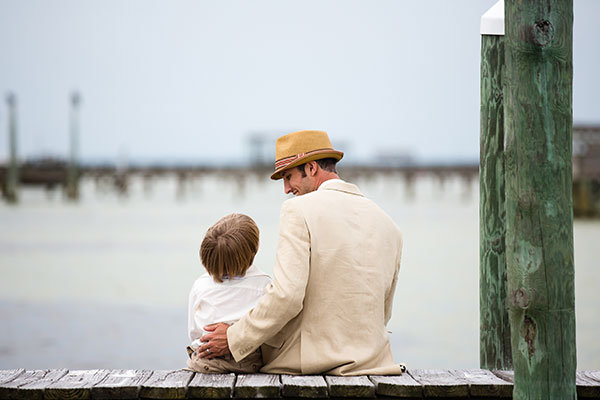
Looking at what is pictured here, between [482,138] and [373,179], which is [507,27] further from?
[373,179]

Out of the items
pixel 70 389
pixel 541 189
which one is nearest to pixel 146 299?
pixel 70 389

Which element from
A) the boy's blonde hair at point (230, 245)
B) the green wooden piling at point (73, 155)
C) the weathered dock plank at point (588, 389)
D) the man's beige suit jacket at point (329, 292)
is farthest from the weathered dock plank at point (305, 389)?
the green wooden piling at point (73, 155)

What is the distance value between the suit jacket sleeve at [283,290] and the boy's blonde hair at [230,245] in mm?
135

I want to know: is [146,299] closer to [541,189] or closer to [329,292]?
[329,292]

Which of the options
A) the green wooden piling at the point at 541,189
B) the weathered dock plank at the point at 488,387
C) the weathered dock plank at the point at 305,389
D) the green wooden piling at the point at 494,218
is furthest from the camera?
the green wooden piling at the point at 494,218

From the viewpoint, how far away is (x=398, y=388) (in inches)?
115

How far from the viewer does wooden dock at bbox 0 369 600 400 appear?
289 cm

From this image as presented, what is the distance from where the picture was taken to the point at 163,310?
11.7 metres

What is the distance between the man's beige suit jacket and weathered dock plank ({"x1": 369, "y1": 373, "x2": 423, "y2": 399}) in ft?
0.43

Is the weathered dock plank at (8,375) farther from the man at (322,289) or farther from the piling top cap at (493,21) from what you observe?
the piling top cap at (493,21)

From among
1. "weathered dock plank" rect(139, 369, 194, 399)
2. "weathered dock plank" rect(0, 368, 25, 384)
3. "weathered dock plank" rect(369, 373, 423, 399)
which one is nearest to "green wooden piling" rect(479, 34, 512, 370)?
"weathered dock plank" rect(369, 373, 423, 399)

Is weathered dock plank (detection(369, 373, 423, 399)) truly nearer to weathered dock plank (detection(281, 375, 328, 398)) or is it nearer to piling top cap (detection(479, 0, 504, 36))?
weathered dock plank (detection(281, 375, 328, 398))

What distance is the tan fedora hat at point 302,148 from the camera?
311cm

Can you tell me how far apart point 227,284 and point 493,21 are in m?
1.79
